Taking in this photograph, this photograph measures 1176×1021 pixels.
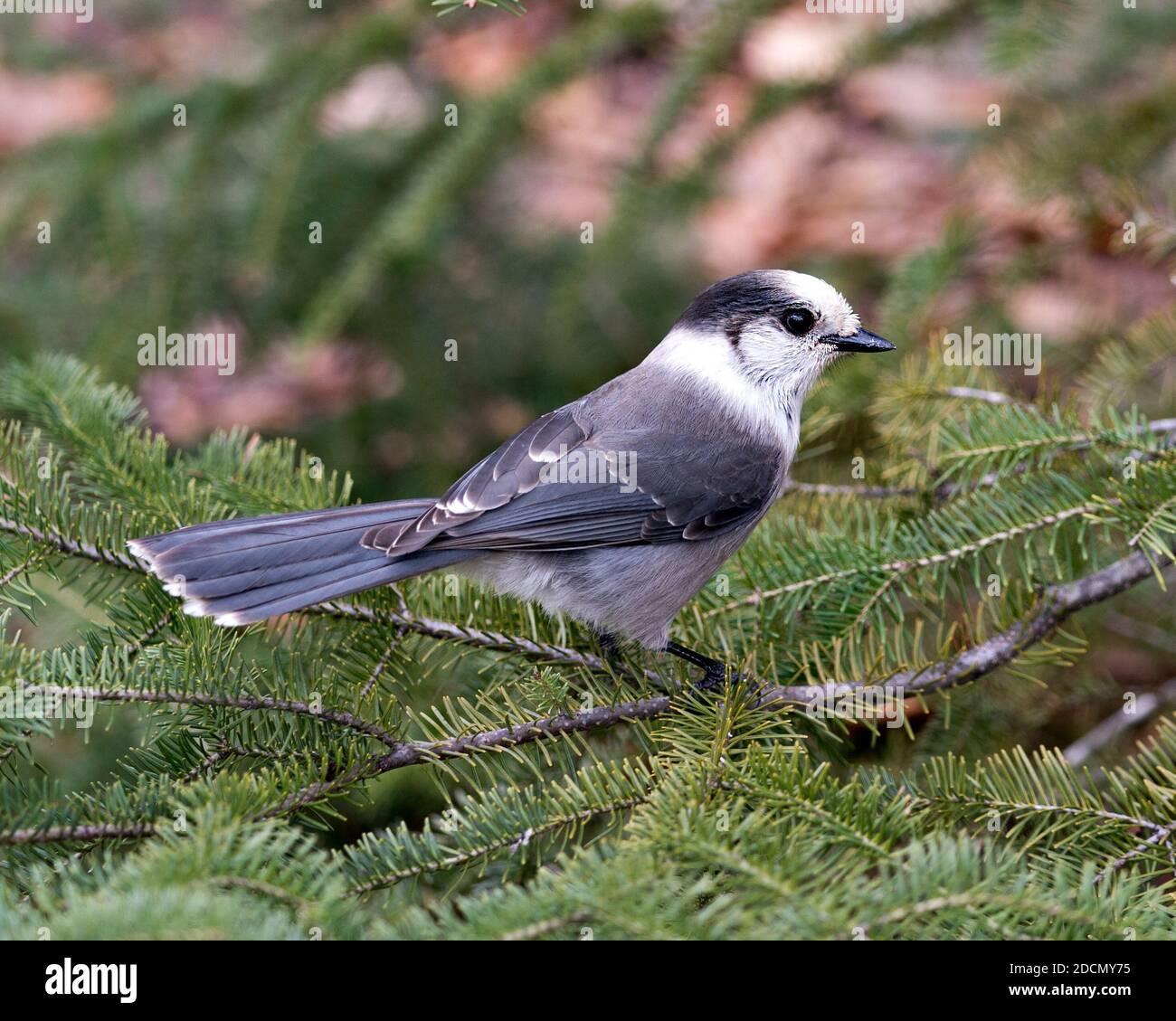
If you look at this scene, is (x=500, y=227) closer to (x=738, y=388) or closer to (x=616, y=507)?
(x=738, y=388)

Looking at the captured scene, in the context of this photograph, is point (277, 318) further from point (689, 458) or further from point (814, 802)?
point (814, 802)

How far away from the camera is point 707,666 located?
8.04 feet

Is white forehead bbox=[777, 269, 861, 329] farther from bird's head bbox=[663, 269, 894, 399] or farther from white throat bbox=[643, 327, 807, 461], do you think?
white throat bbox=[643, 327, 807, 461]

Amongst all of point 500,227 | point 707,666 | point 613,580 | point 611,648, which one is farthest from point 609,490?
point 500,227

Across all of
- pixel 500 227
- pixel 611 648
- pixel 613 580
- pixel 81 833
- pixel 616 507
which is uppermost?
pixel 500 227

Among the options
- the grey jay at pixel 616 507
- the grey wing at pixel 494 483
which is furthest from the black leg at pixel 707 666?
the grey wing at pixel 494 483

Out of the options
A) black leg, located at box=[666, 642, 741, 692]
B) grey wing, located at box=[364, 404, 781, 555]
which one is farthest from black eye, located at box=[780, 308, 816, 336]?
black leg, located at box=[666, 642, 741, 692]

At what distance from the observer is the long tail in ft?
7.00

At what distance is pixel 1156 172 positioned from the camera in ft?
12.6

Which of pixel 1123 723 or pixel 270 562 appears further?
pixel 1123 723

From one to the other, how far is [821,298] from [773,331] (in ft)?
0.52

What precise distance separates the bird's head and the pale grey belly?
0.59 metres

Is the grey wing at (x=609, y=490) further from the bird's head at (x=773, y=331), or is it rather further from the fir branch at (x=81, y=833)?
the fir branch at (x=81, y=833)

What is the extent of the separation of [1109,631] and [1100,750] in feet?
1.80
